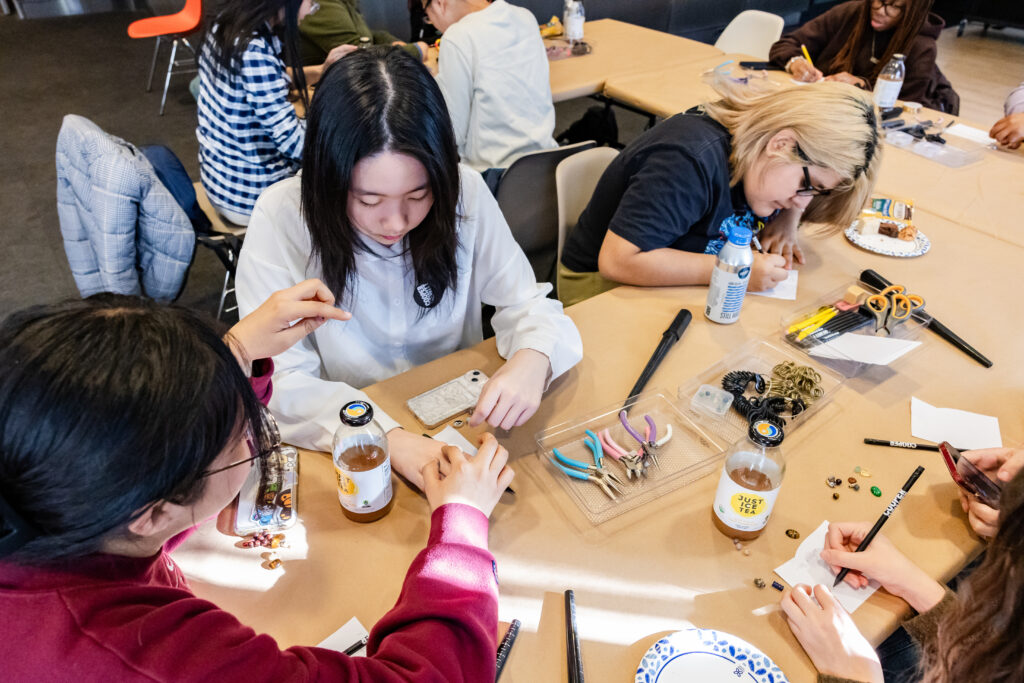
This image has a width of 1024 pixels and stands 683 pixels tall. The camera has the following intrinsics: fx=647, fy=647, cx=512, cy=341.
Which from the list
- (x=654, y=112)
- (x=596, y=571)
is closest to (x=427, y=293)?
(x=596, y=571)

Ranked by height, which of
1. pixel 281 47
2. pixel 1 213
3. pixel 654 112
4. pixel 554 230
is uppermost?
pixel 281 47

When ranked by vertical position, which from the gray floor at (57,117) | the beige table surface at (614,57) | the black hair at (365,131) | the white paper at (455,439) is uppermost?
the black hair at (365,131)

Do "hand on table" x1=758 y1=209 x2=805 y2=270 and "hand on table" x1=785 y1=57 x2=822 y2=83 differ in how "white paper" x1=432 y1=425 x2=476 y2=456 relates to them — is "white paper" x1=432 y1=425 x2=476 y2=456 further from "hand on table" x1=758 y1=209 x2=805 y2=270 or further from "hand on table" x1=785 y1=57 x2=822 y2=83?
"hand on table" x1=785 y1=57 x2=822 y2=83

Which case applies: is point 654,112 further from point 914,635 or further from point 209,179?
point 914,635

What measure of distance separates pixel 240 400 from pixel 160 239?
145 cm

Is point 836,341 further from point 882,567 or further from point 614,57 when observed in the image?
point 614,57

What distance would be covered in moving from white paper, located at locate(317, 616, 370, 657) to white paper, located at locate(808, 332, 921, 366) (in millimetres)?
956

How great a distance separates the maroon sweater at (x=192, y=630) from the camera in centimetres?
54

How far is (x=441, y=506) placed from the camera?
851 mm

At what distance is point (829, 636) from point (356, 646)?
56cm

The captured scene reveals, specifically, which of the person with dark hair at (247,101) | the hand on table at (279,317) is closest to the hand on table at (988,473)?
the hand on table at (279,317)

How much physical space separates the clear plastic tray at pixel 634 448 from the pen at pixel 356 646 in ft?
1.14

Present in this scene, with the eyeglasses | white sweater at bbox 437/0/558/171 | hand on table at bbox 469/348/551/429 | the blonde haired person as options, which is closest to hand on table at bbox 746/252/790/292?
the blonde haired person

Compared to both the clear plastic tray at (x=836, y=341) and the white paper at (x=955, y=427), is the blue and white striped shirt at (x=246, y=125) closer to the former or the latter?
the clear plastic tray at (x=836, y=341)
